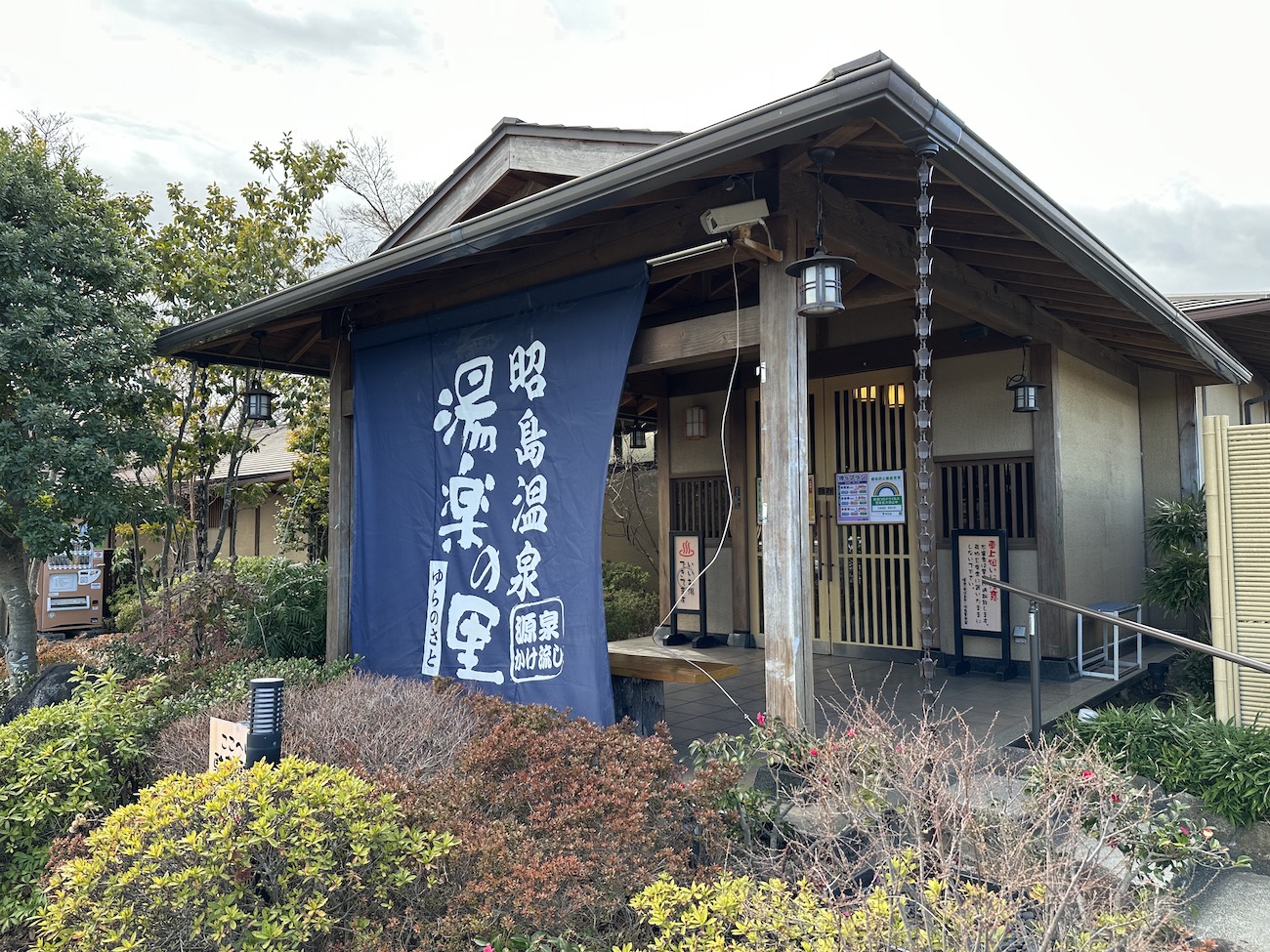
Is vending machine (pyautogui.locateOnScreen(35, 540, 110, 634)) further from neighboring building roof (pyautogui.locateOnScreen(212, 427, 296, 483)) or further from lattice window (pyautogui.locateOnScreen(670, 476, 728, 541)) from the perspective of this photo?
lattice window (pyautogui.locateOnScreen(670, 476, 728, 541))

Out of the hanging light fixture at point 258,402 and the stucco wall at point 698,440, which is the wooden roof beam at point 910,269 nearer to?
the stucco wall at point 698,440

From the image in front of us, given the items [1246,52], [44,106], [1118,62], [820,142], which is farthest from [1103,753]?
[44,106]

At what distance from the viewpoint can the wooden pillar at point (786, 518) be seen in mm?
4043

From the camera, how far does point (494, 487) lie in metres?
5.53

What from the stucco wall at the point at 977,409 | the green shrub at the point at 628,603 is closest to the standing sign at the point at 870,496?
the stucco wall at the point at 977,409

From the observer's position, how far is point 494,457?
5555mm

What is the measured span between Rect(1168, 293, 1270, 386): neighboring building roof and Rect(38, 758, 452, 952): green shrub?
8.25 m

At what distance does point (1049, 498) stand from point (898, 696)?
223 centimetres

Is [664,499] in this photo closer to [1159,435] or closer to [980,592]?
[980,592]

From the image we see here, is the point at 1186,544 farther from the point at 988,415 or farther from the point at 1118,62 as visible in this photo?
the point at 1118,62

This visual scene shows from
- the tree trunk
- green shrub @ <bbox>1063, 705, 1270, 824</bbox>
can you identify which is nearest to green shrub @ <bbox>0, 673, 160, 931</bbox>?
the tree trunk

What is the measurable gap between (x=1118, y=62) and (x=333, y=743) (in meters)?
16.6

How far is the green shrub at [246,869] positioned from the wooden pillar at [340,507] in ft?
12.6

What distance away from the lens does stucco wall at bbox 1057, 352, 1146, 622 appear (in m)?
7.41
